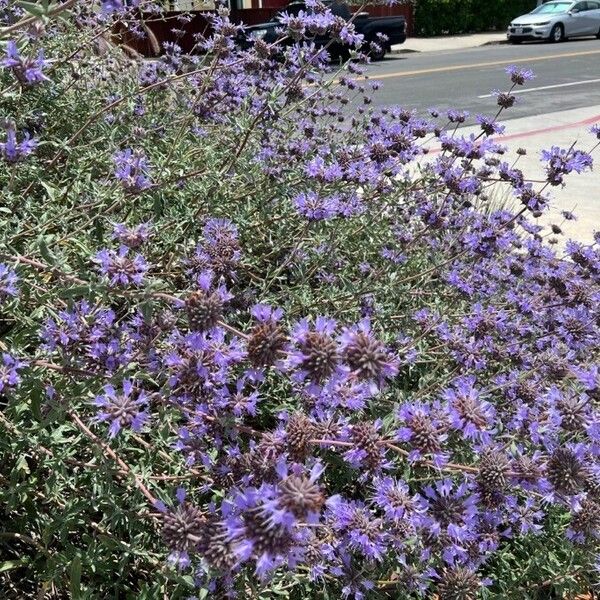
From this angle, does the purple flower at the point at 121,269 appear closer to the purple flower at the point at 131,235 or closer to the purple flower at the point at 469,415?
the purple flower at the point at 131,235

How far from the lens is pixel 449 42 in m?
29.8

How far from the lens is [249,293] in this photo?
8.57ft

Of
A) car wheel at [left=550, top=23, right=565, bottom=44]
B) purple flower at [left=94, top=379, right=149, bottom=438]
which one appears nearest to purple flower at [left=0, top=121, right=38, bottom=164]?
purple flower at [left=94, top=379, right=149, bottom=438]

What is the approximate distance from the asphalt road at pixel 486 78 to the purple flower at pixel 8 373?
11.1 meters

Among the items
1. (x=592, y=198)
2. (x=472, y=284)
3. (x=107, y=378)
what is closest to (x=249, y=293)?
(x=107, y=378)

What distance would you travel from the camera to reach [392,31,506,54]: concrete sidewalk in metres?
26.9

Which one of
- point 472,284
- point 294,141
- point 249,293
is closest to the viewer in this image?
point 249,293

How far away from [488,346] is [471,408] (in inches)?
50.8

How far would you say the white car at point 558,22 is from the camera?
91.2 feet

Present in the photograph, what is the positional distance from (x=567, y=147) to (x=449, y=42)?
22.7 m

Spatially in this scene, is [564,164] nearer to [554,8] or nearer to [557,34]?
[557,34]

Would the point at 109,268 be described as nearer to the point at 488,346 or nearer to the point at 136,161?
the point at 136,161

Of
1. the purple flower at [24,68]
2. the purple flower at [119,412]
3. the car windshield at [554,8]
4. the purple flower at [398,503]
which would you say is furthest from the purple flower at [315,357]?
the car windshield at [554,8]

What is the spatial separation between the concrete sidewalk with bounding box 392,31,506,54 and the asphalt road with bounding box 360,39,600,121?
160cm
